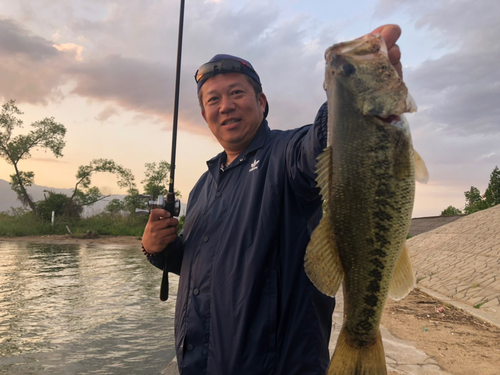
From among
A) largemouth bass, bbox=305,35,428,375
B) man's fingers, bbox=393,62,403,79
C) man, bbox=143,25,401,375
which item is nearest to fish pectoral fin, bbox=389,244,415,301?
largemouth bass, bbox=305,35,428,375

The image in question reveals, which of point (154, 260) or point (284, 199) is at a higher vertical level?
point (284, 199)

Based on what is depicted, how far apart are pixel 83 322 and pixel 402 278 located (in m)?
8.61

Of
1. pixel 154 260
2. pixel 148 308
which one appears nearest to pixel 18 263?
pixel 148 308

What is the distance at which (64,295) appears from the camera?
36.3ft

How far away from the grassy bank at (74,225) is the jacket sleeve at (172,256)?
31305 millimetres

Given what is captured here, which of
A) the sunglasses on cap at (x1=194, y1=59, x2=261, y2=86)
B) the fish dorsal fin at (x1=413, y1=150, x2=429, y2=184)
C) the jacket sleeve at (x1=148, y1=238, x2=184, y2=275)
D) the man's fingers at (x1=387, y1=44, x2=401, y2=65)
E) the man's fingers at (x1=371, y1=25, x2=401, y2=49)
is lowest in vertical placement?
the jacket sleeve at (x1=148, y1=238, x2=184, y2=275)

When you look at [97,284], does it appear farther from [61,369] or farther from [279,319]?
[279,319]

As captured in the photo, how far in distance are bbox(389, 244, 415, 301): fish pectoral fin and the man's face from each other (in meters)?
1.34

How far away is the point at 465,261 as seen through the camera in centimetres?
1134

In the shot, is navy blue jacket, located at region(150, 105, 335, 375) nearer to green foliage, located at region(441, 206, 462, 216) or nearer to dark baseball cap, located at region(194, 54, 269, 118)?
dark baseball cap, located at region(194, 54, 269, 118)

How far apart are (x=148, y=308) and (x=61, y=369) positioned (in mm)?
3671

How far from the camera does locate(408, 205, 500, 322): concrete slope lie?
848cm

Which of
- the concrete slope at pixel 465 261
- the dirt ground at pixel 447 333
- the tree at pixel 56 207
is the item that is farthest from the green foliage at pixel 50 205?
the dirt ground at pixel 447 333

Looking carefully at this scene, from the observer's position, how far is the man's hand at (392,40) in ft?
5.16
